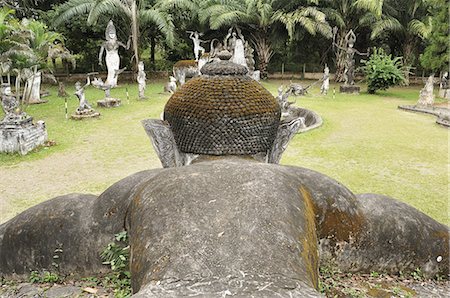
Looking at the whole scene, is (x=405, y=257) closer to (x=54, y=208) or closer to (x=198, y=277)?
(x=198, y=277)

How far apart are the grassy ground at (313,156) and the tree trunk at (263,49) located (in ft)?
38.4

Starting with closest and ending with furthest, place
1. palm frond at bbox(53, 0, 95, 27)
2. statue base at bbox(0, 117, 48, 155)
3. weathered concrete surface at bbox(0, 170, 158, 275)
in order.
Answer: weathered concrete surface at bbox(0, 170, 158, 275), statue base at bbox(0, 117, 48, 155), palm frond at bbox(53, 0, 95, 27)

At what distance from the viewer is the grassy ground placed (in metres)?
7.97

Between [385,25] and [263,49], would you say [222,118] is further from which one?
[263,49]

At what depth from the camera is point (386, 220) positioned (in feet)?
12.4

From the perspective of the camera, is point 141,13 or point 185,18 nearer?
point 141,13

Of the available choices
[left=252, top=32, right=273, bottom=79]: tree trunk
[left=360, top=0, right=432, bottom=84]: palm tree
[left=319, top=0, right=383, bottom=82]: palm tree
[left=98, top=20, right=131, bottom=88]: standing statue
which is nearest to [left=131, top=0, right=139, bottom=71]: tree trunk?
[left=98, top=20, right=131, bottom=88]: standing statue

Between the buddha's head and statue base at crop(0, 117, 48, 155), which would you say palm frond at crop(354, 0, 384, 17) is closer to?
statue base at crop(0, 117, 48, 155)

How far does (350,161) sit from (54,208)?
25.1ft

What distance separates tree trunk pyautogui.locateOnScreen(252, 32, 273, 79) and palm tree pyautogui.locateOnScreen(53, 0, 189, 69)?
5841mm

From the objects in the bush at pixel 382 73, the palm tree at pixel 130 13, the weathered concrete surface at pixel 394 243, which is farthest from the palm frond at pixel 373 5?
the weathered concrete surface at pixel 394 243

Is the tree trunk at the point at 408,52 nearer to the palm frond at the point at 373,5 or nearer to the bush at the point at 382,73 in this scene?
the palm frond at the point at 373,5

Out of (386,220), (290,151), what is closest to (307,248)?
(386,220)

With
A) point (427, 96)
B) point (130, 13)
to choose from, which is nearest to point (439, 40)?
point (427, 96)
